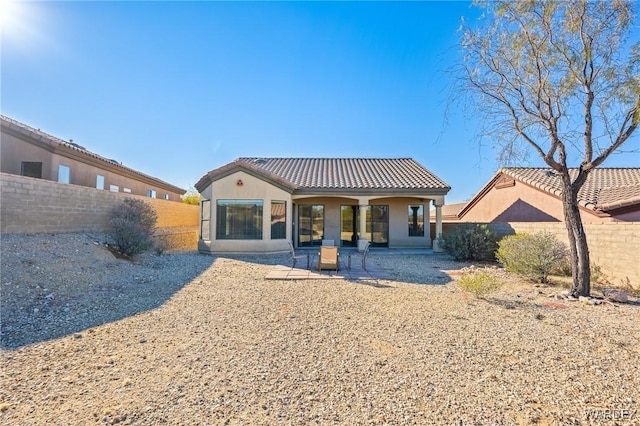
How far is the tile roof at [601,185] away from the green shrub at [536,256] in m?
2.67

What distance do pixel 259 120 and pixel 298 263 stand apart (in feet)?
27.1

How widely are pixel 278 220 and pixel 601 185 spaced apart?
18.2m

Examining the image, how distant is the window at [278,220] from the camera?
48.2 ft

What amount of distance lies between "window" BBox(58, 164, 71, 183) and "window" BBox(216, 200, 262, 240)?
7.74m

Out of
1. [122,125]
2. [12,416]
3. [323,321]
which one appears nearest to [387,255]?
[323,321]

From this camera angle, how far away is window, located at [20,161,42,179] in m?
13.7

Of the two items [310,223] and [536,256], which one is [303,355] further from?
[310,223]

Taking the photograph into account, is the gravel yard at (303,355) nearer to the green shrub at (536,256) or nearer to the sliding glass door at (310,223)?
the green shrub at (536,256)

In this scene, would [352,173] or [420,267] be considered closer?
[420,267]

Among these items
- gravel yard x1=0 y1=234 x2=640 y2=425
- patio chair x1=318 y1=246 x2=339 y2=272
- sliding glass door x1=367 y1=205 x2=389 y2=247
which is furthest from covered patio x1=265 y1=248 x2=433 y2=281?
sliding glass door x1=367 y1=205 x2=389 y2=247

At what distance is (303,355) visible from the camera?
4195mm

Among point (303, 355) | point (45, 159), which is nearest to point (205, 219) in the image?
point (45, 159)

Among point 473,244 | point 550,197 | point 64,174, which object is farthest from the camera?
point 550,197

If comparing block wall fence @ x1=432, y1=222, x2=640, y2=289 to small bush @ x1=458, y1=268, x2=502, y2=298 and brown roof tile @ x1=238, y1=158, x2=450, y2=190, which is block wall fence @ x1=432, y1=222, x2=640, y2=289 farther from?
brown roof tile @ x1=238, y1=158, x2=450, y2=190
